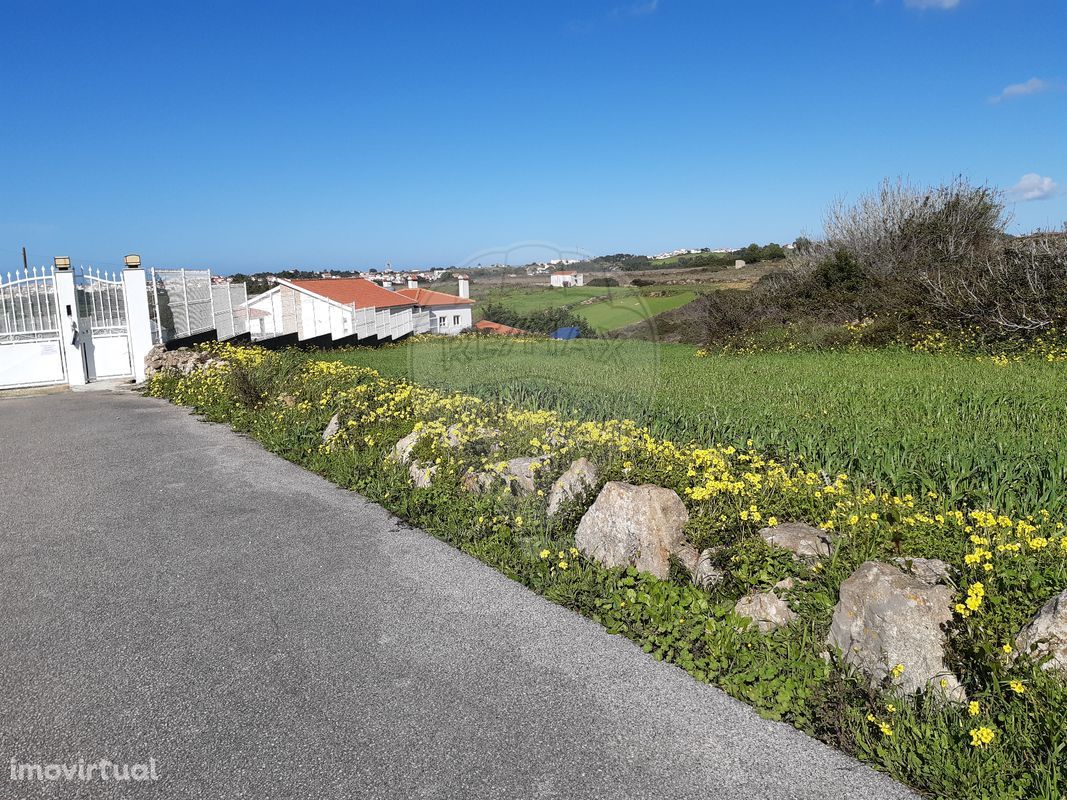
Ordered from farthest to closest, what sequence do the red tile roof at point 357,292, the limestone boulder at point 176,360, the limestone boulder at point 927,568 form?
the red tile roof at point 357,292, the limestone boulder at point 176,360, the limestone boulder at point 927,568

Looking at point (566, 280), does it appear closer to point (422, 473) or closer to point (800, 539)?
point (422, 473)

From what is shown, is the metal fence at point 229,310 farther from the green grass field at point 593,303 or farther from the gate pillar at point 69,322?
the green grass field at point 593,303

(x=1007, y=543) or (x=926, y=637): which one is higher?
(x=1007, y=543)

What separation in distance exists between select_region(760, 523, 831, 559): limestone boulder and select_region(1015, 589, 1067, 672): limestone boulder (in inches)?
40.7

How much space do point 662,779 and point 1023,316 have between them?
14.5m

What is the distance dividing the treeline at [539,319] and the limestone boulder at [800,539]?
237 inches

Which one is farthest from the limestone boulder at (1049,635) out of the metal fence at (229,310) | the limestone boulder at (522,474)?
the metal fence at (229,310)

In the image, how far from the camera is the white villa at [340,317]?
22.3 meters

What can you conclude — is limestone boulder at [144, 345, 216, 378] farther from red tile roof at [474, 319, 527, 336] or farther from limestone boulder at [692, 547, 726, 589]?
limestone boulder at [692, 547, 726, 589]

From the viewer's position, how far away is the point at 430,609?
4.44 meters

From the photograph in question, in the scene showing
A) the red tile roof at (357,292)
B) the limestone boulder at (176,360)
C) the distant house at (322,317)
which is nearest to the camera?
the limestone boulder at (176,360)

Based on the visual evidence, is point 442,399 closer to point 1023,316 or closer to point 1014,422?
point 1014,422

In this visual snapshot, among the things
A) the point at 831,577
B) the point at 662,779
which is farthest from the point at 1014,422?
the point at 662,779

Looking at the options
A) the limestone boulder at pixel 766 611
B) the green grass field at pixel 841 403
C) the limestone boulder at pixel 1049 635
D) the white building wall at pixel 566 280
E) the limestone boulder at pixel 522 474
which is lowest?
the limestone boulder at pixel 766 611
